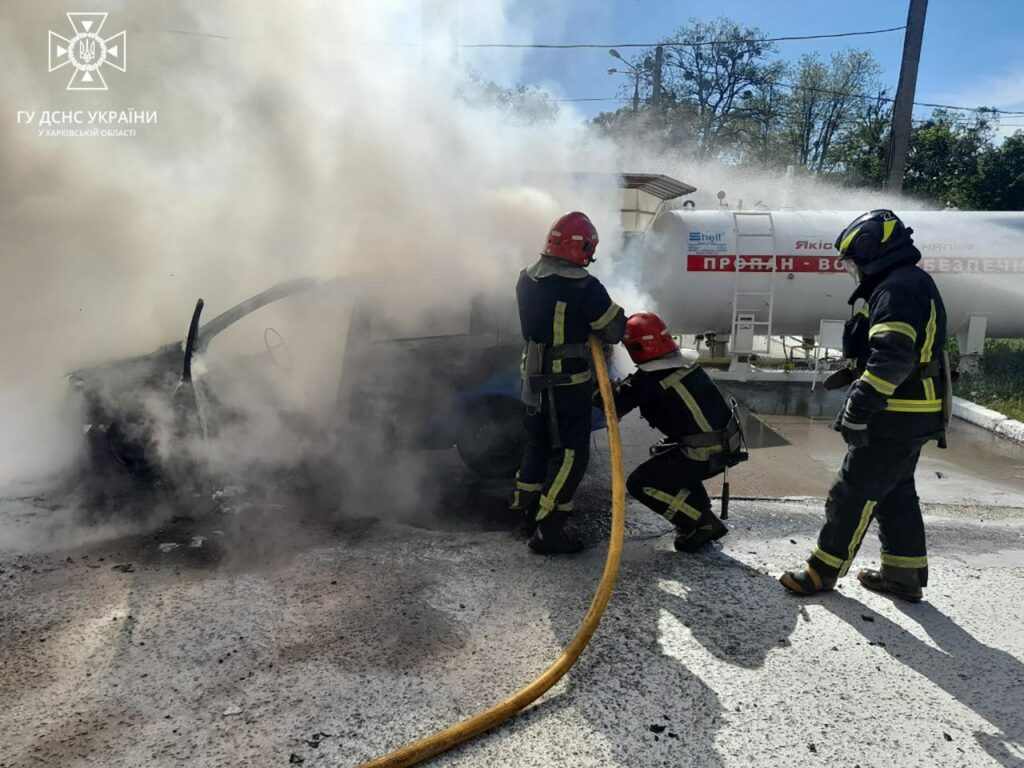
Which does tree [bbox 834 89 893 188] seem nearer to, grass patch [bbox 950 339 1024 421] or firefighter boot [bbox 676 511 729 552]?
grass patch [bbox 950 339 1024 421]

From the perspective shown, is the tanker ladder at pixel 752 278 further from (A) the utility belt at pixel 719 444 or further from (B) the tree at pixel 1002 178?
(B) the tree at pixel 1002 178

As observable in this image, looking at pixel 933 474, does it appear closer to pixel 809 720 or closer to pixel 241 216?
pixel 809 720

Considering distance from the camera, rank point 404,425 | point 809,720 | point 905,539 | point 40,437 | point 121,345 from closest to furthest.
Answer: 1. point 809,720
2. point 905,539
3. point 404,425
4. point 40,437
5. point 121,345

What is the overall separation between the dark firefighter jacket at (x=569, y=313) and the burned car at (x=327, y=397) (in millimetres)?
981

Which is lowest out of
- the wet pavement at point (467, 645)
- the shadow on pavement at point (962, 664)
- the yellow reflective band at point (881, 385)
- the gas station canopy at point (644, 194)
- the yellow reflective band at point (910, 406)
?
the wet pavement at point (467, 645)

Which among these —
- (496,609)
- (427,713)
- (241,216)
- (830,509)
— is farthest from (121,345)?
(830,509)

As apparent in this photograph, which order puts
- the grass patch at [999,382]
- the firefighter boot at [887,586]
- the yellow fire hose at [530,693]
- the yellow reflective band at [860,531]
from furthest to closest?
1. the grass patch at [999,382]
2. the firefighter boot at [887,586]
3. the yellow reflective band at [860,531]
4. the yellow fire hose at [530,693]

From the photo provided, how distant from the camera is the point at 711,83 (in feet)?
99.7

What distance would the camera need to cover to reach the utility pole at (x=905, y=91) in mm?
12484

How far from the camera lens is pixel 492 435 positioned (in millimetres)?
4793

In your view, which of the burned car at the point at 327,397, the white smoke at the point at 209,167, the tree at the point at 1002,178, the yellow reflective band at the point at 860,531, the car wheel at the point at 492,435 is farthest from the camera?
the tree at the point at 1002,178

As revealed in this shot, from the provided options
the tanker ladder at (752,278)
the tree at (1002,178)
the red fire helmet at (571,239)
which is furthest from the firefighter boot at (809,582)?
the tree at (1002,178)

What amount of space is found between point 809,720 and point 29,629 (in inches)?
132

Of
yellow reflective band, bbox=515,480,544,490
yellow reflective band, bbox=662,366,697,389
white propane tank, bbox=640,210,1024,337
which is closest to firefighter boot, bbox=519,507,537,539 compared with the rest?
yellow reflective band, bbox=515,480,544,490
